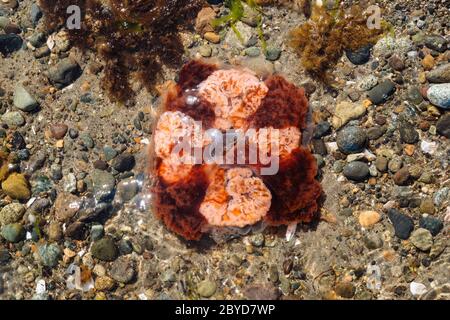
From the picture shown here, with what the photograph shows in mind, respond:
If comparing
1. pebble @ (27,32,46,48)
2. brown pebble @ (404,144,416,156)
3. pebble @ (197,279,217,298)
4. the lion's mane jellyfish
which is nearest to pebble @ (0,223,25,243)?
the lion's mane jellyfish

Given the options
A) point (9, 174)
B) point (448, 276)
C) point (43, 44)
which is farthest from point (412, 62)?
point (9, 174)

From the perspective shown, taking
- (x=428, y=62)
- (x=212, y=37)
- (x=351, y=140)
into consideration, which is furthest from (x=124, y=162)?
(x=428, y=62)

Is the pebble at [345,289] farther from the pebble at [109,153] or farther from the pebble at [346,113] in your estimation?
the pebble at [109,153]

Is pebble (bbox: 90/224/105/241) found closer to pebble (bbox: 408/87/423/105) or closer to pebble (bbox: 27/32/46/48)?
pebble (bbox: 27/32/46/48)

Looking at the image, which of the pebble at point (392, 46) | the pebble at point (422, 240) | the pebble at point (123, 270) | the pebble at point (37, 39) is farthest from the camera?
the pebble at point (37, 39)

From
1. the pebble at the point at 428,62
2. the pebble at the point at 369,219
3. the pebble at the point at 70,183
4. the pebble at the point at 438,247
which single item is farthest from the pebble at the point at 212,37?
the pebble at the point at 438,247

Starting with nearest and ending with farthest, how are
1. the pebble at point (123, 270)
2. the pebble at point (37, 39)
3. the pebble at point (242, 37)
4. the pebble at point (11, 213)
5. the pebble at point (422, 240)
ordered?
the pebble at point (422, 240) → the pebble at point (123, 270) → the pebble at point (11, 213) → the pebble at point (242, 37) → the pebble at point (37, 39)
